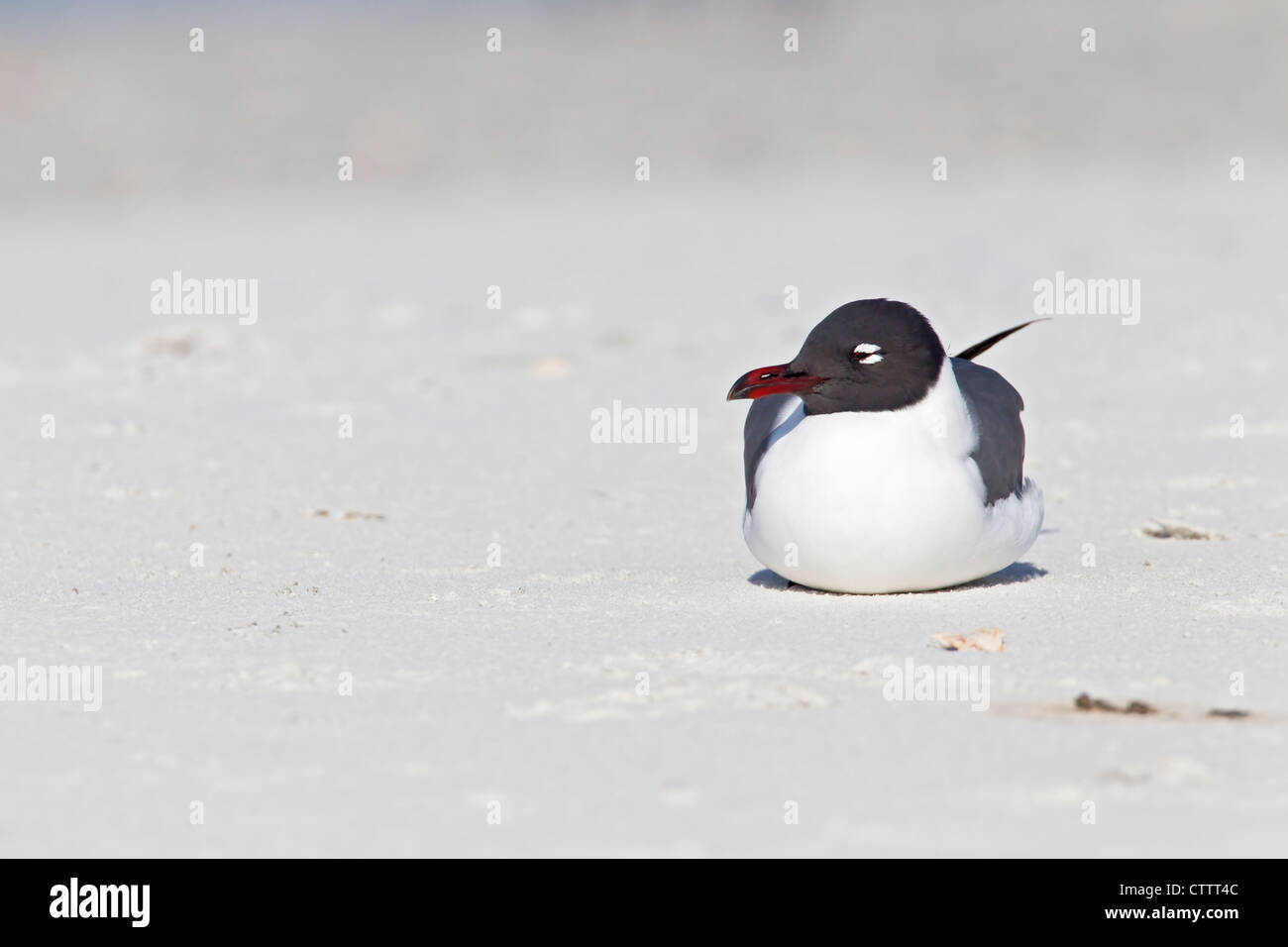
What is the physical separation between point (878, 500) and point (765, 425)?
58 cm

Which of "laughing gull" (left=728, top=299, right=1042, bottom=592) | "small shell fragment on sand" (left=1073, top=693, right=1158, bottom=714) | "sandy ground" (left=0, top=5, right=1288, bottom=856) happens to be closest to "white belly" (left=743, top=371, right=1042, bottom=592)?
"laughing gull" (left=728, top=299, right=1042, bottom=592)

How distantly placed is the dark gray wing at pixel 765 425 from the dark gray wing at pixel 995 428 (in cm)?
48

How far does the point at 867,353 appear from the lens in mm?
4922

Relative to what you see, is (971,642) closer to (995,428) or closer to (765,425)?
(995,428)

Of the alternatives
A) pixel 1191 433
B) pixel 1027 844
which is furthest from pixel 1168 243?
pixel 1027 844

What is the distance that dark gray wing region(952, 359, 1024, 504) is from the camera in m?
5.05

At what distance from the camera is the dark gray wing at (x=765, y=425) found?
16.8 ft

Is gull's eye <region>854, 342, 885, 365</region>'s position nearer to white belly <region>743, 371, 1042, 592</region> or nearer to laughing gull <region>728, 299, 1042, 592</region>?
laughing gull <region>728, 299, 1042, 592</region>

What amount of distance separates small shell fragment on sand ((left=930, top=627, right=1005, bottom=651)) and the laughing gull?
1.31ft

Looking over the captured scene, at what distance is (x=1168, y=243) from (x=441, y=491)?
8.73m

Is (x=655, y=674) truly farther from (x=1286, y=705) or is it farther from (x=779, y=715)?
(x=1286, y=705)

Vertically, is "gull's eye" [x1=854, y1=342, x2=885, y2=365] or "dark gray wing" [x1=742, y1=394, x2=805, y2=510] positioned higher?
A: "gull's eye" [x1=854, y1=342, x2=885, y2=365]

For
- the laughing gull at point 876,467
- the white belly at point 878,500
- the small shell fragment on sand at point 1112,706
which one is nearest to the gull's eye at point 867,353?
the laughing gull at point 876,467

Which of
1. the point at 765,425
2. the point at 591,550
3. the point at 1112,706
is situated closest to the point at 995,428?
the point at 765,425
